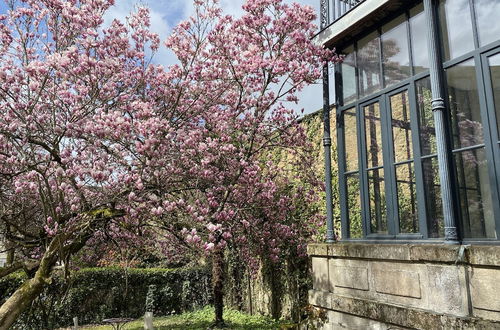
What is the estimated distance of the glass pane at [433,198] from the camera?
161 inches

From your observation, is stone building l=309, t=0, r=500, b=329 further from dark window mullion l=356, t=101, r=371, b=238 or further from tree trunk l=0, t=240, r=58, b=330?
tree trunk l=0, t=240, r=58, b=330

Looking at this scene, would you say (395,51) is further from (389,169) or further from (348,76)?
(389,169)

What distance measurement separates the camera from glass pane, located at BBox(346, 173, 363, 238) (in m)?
5.28

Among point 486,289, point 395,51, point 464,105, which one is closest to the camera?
point 486,289

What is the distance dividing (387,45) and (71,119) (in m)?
4.66

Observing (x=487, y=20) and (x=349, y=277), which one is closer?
(x=487, y=20)

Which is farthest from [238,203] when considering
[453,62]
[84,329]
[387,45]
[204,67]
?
[84,329]

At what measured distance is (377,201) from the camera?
4906 millimetres

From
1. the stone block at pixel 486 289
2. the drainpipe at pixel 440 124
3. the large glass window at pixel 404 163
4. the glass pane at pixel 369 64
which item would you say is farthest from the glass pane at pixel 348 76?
the stone block at pixel 486 289

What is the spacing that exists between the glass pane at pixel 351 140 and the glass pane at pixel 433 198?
1197mm

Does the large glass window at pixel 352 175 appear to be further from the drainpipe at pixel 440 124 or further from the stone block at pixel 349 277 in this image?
the drainpipe at pixel 440 124

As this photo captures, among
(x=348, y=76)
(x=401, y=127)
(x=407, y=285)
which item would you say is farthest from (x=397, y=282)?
(x=348, y=76)

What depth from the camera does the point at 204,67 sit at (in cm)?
673

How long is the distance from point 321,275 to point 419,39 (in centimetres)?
340
